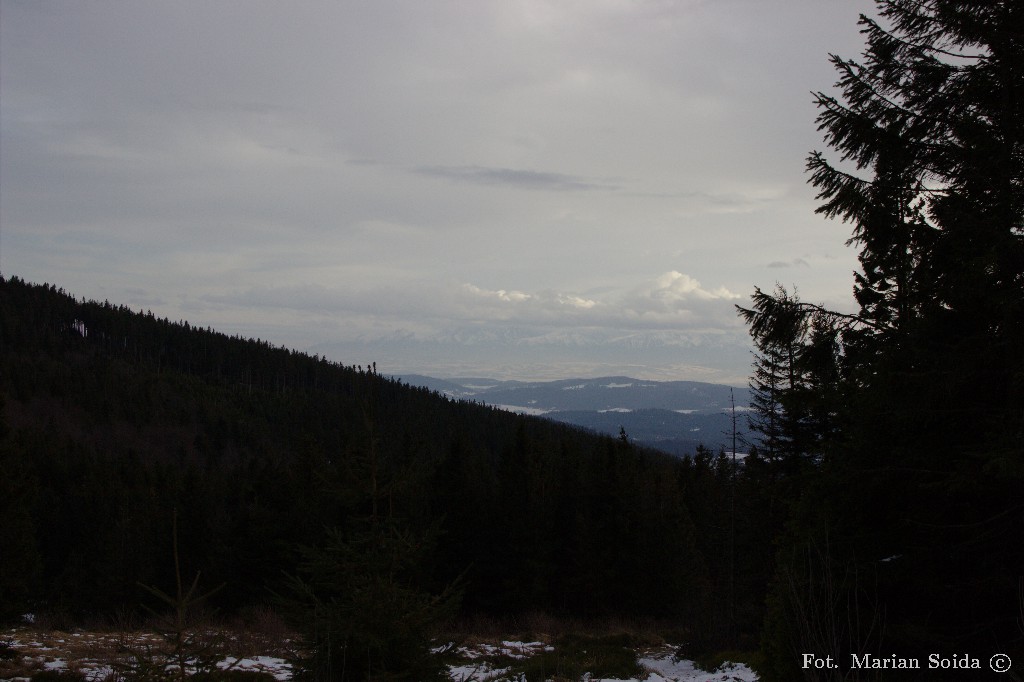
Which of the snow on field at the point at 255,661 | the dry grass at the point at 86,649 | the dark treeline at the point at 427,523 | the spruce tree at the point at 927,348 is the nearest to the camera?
the spruce tree at the point at 927,348

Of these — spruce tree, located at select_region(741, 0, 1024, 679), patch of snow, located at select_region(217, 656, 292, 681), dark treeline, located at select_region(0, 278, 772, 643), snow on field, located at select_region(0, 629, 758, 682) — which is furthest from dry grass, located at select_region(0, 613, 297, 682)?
spruce tree, located at select_region(741, 0, 1024, 679)

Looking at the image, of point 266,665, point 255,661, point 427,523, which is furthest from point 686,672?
point 427,523

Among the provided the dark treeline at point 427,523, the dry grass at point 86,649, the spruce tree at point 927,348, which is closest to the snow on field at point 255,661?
the dry grass at point 86,649

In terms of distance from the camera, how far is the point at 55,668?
13.2 m

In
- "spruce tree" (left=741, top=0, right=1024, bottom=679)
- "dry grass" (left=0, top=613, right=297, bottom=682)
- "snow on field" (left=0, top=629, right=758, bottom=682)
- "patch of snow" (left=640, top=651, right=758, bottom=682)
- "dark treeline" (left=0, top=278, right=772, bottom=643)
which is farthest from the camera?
"patch of snow" (left=640, top=651, right=758, bottom=682)

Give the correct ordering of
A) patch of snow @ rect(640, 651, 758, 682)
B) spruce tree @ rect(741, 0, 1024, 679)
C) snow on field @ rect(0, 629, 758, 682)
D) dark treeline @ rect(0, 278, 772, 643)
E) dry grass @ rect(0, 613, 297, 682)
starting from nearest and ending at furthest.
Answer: spruce tree @ rect(741, 0, 1024, 679) → dry grass @ rect(0, 613, 297, 682) → snow on field @ rect(0, 629, 758, 682) → dark treeline @ rect(0, 278, 772, 643) → patch of snow @ rect(640, 651, 758, 682)

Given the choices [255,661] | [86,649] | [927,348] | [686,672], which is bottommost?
[686,672]

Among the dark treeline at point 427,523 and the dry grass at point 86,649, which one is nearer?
the dry grass at point 86,649

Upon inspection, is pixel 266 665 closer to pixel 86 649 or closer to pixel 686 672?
pixel 86 649

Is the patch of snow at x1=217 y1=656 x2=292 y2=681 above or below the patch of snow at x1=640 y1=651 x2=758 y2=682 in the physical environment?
above

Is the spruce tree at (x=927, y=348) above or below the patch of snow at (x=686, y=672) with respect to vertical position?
above

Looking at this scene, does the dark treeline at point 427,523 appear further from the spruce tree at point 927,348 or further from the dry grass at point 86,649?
the spruce tree at point 927,348

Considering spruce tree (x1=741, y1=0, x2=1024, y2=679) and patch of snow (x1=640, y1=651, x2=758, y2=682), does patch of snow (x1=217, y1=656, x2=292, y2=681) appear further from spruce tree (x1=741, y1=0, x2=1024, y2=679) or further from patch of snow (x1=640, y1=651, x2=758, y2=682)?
spruce tree (x1=741, y1=0, x2=1024, y2=679)

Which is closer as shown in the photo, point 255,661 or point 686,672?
point 255,661
